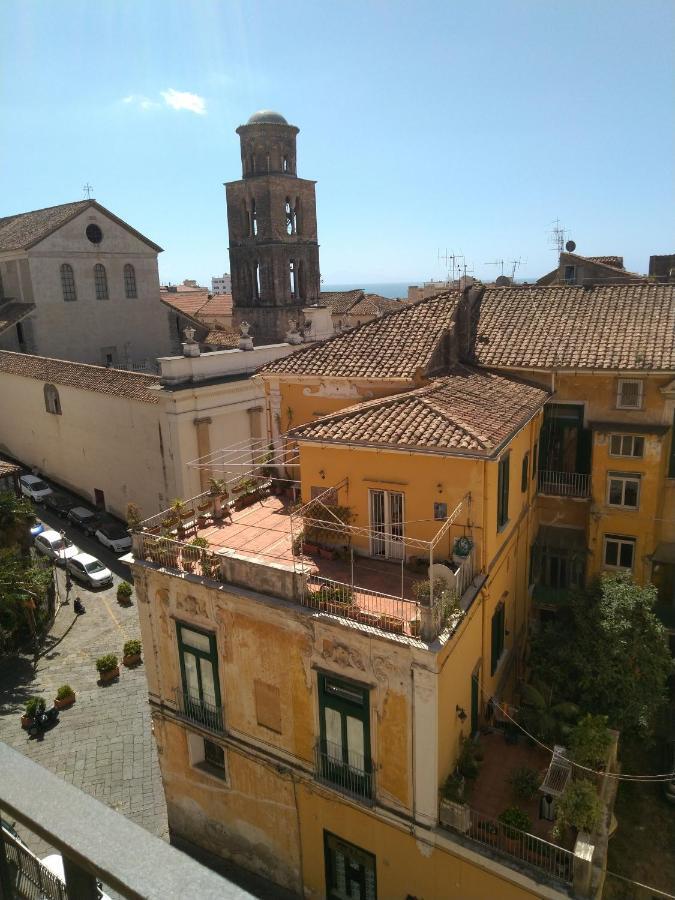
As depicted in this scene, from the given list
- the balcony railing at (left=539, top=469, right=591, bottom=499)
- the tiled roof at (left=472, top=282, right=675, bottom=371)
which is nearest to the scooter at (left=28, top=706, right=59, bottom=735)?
the balcony railing at (left=539, top=469, right=591, bottom=499)

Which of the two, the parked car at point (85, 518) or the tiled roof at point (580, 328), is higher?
the tiled roof at point (580, 328)

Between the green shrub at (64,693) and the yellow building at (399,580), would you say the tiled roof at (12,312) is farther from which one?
→ the yellow building at (399,580)

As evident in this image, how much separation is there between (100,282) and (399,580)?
3855 cm

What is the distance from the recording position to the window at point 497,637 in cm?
1752

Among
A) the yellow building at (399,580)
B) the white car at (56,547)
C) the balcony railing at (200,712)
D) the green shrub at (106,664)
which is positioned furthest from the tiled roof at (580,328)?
the white car at (56,547)

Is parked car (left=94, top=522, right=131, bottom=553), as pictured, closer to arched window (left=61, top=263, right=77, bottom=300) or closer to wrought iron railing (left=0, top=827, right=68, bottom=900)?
arched window (left=61, top=263, right=77, bottom=300)

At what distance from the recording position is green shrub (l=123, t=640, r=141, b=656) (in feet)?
84.7

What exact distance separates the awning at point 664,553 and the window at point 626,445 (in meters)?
3.11

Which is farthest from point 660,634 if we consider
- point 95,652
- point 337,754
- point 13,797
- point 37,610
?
point 37,610

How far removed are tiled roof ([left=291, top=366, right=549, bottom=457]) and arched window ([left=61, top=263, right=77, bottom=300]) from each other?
34048mm

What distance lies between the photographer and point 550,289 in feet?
79.4

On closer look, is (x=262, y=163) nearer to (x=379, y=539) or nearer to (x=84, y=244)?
(x=84, y=244)

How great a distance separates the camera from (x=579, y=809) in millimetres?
12930

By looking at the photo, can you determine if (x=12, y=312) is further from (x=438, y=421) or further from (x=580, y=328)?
(x=438, y=421)
